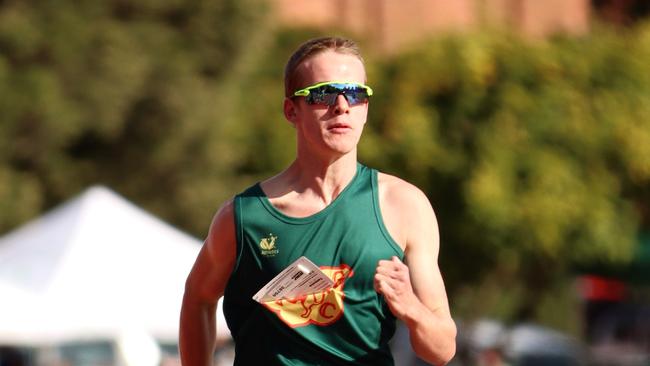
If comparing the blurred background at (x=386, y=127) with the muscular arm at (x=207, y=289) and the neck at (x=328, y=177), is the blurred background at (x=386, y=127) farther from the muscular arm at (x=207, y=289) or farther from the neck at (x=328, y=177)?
the neck at (x=328, y=177)

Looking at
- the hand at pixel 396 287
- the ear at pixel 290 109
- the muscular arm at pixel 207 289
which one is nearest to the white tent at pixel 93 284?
the muscular arm at pixel 207 289

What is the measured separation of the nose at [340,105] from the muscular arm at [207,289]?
369 millimetres

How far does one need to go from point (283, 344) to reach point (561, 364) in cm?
2830

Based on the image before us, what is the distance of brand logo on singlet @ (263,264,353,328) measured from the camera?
4.04 m

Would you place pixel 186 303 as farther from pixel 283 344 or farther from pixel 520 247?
pixel 520 247

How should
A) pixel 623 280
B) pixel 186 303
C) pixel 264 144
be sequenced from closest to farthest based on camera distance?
1. pixel 186 303
2. pixel 264 144
3. pixel 623 280

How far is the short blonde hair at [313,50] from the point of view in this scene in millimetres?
4152

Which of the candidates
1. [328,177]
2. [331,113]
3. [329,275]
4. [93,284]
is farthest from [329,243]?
[93,284]

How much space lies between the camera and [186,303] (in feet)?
14.3

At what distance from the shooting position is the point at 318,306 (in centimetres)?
406

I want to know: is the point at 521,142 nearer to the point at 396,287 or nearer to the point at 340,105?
the point at 340,105

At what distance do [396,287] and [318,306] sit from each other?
0.82 feet

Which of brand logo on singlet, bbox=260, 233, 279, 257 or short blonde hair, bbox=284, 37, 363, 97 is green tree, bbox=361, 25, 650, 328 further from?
brand logo on singlet, bbox=260, 233, 279, 257

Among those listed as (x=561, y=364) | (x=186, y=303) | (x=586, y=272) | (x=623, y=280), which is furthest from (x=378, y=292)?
(x=623, y=280)
